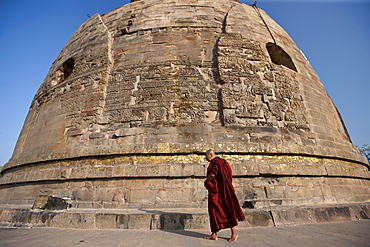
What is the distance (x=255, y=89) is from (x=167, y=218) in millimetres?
4232

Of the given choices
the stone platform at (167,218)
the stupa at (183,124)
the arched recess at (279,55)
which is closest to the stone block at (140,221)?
the stone platform at (167,218)

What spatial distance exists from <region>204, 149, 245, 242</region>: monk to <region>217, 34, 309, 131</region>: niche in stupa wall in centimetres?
260

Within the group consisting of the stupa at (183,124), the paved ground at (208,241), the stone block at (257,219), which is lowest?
the paved ground at (208,241)

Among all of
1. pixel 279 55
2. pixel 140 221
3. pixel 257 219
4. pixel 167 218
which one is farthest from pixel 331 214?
pixel 279 55

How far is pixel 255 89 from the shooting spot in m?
5.70

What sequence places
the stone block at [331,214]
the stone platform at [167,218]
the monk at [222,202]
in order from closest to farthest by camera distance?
the monk at [222,202] < the stone platform at [167,218] < the stone block at [331,214]

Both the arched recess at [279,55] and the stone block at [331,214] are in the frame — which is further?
the arched recess at [279,55]

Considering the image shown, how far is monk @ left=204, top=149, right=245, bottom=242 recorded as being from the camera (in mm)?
2453

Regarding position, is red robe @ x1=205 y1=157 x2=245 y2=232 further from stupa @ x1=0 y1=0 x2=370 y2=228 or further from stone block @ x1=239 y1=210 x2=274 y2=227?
stupa @ x1=0 y1=0 x2=370 y2=228

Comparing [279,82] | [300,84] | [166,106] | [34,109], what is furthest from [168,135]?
[34,109]

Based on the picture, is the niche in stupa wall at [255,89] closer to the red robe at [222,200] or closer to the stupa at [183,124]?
the stupa at [183,124]

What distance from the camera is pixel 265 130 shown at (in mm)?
5176

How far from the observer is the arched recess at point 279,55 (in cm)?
720

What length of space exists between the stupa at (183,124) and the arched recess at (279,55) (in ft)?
0.13
